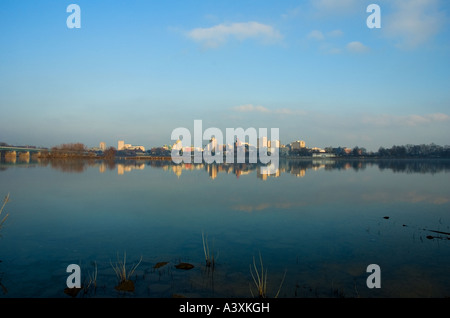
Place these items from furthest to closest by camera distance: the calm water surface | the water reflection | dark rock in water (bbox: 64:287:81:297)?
1. the water reflection
2. the calm water surface
3. dark rock in water (bbox: 64:287:81:297)

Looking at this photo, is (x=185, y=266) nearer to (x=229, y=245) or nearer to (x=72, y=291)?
(x=229, y=245)

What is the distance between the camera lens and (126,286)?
8.57 m

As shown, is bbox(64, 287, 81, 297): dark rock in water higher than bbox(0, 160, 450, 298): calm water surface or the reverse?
higher

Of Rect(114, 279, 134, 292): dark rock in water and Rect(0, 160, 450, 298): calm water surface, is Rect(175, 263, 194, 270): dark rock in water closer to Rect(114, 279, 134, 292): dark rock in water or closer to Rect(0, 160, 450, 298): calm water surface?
Rect(0, 160, 450, 298): calm water surface

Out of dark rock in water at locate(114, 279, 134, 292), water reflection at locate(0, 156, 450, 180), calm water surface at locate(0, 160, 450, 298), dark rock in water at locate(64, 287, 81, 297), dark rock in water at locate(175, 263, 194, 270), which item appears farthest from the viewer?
water reflection at locate(0, 156, 450, 180)

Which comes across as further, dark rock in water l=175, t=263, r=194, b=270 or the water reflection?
the water reflection

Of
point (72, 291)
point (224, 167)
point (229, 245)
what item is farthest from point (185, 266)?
point (224, 167)

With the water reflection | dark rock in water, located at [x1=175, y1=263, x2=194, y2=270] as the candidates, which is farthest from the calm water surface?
the water reflection

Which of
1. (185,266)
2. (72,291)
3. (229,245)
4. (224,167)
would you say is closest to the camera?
(72,291)

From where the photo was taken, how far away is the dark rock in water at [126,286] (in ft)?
27.7

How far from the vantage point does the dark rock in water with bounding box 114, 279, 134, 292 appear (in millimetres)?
8445

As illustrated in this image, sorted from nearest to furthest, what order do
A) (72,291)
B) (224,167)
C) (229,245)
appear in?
(72,291), (229,245), (224,167)
